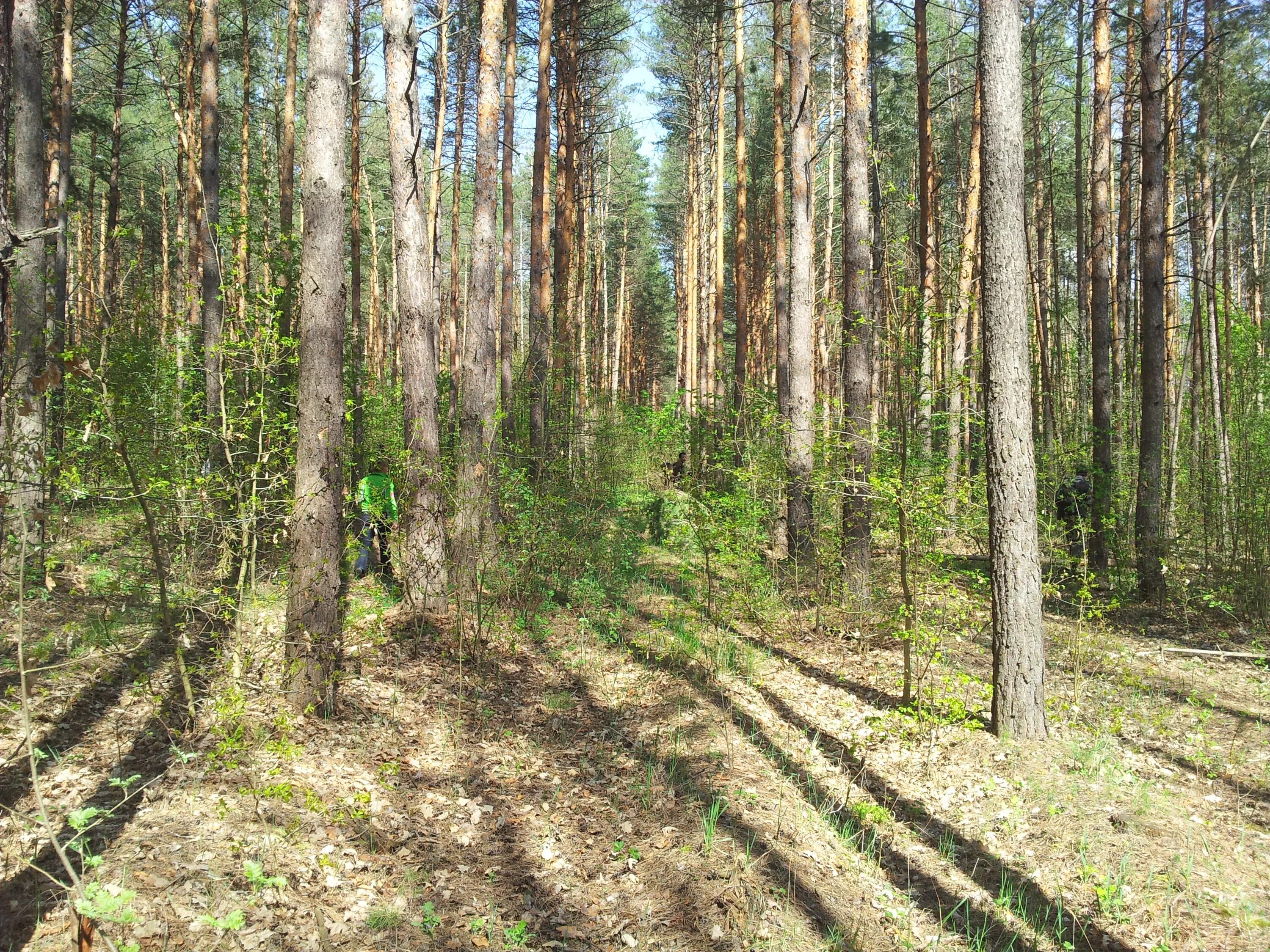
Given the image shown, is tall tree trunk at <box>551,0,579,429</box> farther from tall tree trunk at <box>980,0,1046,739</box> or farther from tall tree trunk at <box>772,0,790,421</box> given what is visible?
tall tree trunk at <box>980,0,1046,739</box>

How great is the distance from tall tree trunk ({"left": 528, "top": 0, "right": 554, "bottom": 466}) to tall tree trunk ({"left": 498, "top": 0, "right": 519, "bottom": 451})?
0.87 metres

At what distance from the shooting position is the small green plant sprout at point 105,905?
2.12 meters

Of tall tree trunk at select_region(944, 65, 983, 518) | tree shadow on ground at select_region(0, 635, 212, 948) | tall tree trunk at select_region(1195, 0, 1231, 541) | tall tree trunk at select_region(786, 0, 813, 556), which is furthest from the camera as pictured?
tall tree trunk at select_region(944, 65, 983, 518)

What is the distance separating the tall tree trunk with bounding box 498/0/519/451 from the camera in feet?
48.9

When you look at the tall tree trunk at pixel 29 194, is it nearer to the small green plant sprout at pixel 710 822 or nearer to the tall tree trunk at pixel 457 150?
the small green plant sprout at pixel 710 822

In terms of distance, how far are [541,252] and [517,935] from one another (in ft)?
41.0

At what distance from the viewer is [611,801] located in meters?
5.05

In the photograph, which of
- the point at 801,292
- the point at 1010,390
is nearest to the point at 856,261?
the point at 801,292

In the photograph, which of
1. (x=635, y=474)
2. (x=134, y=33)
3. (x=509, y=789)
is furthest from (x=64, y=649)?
(x=134, y=33)

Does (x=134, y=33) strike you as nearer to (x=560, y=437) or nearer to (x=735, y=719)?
(x=560, y=437)

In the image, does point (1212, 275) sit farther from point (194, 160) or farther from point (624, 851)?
point (194, 160)

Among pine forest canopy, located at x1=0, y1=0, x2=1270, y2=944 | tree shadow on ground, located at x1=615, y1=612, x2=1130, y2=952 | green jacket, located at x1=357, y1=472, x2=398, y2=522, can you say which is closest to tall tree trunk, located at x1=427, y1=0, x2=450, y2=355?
pine forest canopy, located at x1=0, y1=0, x2=1270, y2=944

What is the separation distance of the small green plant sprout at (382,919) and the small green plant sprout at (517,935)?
0.55 m

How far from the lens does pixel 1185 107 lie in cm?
1844
